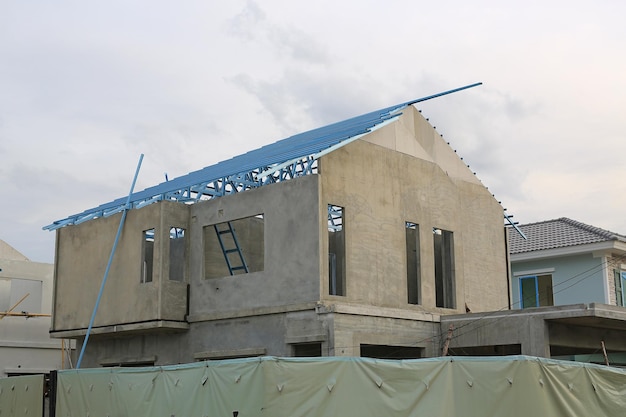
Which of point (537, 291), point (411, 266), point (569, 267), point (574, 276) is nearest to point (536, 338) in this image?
point (411, 266)

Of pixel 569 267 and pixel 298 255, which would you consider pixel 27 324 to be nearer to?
pixel 298 255

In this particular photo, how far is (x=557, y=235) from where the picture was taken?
34469 mm

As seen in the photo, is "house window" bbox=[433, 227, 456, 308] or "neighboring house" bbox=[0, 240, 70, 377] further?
"neighboring house" bbox=[0, 240, 70, 377]

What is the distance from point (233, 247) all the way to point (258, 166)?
3.77m

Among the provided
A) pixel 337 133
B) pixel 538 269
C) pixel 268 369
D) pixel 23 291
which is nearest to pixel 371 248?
pixel 337 133

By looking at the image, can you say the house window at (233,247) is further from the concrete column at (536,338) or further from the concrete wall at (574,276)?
the concrete wall at (574,276)

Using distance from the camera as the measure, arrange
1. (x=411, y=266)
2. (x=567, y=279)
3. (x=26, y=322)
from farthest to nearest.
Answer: (x=26, y=322)
(x=567, y=279)
(x=411, y=266)

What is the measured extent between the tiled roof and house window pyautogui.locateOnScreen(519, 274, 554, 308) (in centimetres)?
131

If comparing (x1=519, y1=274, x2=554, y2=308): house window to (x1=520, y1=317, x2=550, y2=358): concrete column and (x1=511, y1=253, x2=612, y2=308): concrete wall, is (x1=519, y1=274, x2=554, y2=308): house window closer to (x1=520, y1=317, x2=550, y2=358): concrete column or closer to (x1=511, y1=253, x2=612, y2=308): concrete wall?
(x1=511, y1=253, x2=612, y2=308): concrete wall

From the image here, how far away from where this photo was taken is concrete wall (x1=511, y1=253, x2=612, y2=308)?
32.0 metres

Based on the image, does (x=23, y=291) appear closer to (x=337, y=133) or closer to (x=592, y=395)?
(x=337, y=133)

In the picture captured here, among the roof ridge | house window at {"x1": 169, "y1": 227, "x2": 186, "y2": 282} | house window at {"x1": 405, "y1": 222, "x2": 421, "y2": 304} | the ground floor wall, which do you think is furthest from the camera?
the roof ridge

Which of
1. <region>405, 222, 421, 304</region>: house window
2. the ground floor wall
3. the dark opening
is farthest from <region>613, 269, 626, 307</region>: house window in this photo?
the ground floor wall

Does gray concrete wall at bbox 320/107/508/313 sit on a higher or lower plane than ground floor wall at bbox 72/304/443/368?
higher
